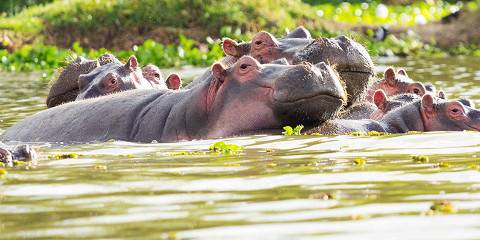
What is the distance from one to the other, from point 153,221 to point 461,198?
1158 millimetres

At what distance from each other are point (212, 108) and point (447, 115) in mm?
1880

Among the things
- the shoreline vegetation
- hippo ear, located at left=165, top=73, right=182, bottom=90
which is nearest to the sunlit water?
hippo ear, located at left=165, top=73, right=182, bottom=90

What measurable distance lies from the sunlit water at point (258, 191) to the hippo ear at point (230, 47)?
2.02m

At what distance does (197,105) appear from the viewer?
7.68 metres

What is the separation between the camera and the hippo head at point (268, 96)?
7090 mm

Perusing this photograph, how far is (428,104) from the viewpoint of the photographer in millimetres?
8438

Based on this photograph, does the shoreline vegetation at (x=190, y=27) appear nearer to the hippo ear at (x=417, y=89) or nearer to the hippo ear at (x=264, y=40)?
the hippo ear at (x=417, y=89)

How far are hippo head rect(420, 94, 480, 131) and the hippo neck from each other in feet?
0.16

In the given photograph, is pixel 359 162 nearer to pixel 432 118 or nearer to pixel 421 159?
pixel 421 159

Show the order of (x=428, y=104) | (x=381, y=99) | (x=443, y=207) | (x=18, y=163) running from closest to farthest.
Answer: (x=443, y=207) < (x=18, y=163) < (x=428, y=104) < (x=381, y=99)

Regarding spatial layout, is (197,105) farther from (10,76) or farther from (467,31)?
(467,31)

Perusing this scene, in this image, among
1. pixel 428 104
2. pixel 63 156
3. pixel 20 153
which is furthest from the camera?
pixel 428 104

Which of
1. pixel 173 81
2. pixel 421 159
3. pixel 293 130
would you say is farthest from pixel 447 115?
pixel 421 159

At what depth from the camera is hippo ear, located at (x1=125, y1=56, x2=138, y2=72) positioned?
30.7 feet
